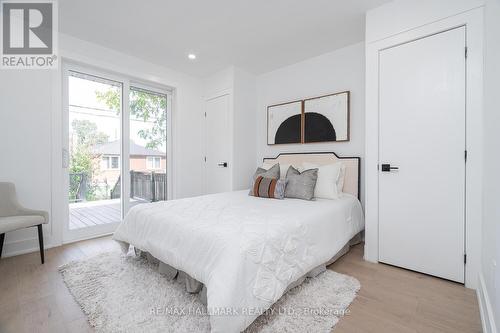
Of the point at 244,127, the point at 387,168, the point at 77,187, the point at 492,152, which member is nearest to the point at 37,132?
the point at 77,187

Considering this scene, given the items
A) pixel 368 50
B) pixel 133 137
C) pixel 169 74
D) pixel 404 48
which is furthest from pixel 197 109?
pixel 404 48

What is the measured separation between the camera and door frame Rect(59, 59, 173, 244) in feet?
9.40

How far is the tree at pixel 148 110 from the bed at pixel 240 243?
189 centimetres

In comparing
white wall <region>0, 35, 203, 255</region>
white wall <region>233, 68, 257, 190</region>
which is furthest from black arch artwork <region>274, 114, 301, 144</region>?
white wall <region>0, 35, 203, 255</region>

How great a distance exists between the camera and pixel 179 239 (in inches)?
63.7

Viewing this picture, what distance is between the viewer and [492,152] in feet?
4.78

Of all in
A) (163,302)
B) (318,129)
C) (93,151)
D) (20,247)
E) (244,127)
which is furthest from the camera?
(244,127)

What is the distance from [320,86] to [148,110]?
2768 millimetres

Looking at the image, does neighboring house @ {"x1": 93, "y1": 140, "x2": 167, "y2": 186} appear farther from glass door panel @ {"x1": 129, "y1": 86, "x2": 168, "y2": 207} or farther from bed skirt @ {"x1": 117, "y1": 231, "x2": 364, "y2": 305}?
bed skirt @ {"x1": 117, "y1": 231, "x2": 364, "y2": 305}

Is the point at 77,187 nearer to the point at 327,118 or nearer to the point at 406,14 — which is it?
the point at 327,118

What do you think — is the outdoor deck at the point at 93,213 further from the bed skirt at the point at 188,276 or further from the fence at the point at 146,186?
the bed skirt at the point at 188,276

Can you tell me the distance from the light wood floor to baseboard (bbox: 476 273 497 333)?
60mm

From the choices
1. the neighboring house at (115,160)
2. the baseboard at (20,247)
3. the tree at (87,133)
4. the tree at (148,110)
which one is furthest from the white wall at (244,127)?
the baseboard at (20,247)

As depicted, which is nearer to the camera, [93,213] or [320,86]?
[93,213]
